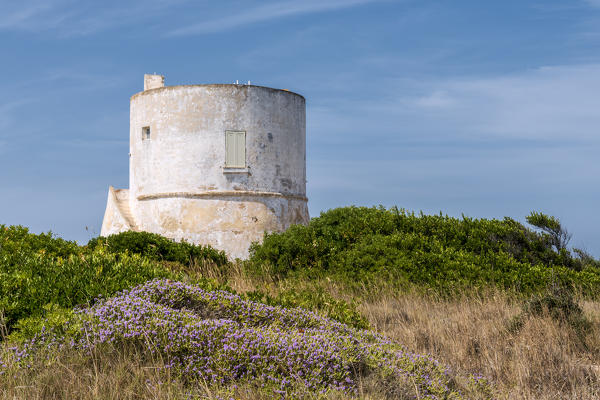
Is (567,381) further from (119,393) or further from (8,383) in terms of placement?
(8,383)

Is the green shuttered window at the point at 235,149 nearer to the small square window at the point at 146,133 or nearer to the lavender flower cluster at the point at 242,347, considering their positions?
the small square window at the point at 146,133

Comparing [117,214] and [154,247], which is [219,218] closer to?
[117,214]

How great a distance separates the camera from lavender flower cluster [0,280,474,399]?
5055 millimetres

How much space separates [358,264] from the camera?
13.5 m

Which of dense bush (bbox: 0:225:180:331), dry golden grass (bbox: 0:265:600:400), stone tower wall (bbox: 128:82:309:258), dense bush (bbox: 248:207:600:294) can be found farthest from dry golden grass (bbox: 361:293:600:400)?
stone tower wall (bbox: 128:82:309:258)

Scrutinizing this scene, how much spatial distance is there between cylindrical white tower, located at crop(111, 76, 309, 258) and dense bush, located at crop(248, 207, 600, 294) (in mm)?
5282

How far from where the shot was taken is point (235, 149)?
21.0 m

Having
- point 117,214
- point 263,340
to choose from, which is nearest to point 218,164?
point 117,214

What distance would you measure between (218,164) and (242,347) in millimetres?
16184

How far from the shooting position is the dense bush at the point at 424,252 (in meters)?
12.6

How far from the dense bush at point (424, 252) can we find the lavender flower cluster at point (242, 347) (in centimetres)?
672

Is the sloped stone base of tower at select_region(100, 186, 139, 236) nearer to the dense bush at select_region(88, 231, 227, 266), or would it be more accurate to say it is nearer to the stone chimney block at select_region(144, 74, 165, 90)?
the stone chimney block at select_region(144, 74, 165, 90)

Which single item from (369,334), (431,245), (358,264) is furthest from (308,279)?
(369,334)

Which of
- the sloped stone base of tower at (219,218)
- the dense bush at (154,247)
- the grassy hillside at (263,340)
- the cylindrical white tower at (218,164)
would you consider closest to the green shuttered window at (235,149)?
the cylindrical white tower at (218,164)
